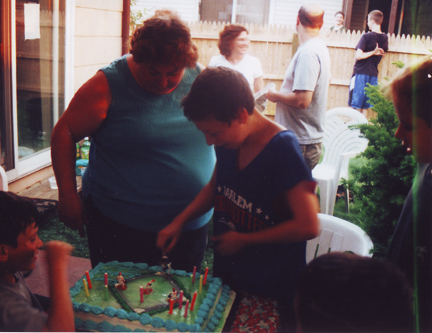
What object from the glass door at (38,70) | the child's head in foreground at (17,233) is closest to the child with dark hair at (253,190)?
the child's head in foreground at (17,233)

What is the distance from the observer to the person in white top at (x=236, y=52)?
5020mm

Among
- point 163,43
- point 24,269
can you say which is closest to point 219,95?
point 163,43

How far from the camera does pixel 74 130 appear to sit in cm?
186

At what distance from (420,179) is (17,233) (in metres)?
1.29

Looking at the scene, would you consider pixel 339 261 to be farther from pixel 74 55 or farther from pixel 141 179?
pixel 74 55

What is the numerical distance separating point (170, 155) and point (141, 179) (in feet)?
0.54

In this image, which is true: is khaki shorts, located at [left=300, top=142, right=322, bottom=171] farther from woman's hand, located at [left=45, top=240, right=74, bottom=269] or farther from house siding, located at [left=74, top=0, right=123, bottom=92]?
house siding, located at [left=74, top=0, right=123, bottom=92]

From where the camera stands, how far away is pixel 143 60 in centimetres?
174

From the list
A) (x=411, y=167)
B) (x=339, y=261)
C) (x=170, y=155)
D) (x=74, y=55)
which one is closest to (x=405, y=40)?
(x=74, y=55)

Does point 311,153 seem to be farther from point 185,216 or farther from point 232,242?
point 232,242

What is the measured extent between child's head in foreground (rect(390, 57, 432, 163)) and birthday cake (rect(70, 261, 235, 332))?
2.66 ft

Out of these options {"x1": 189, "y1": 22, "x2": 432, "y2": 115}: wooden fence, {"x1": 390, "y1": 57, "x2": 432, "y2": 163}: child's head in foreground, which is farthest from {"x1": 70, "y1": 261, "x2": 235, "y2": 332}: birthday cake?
{"x1": 189, "y1": 22, "x2": 432, "y2": 115}: wooden fence

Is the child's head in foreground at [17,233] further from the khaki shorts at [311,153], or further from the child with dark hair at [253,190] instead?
the khaki shorts at [311,153]

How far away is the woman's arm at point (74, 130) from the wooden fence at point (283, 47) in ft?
22.6
